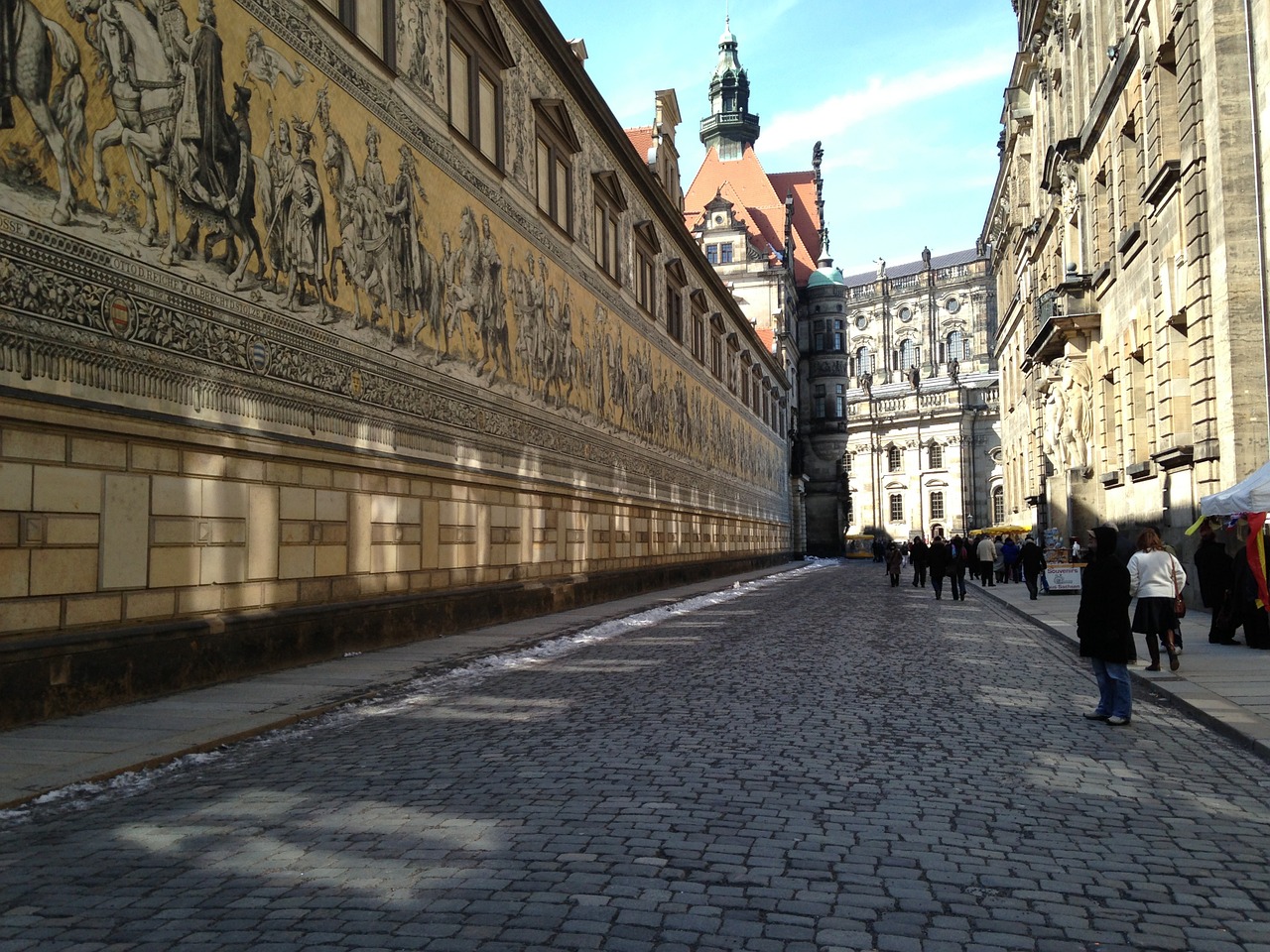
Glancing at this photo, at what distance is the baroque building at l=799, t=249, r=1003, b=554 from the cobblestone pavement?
71.1 m

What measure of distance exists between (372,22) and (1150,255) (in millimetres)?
16003

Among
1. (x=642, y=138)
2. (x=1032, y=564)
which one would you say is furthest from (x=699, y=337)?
(x=1032, y=564)

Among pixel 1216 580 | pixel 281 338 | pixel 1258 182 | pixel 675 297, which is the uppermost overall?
pixel 675 297

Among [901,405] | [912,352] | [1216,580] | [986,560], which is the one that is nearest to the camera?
[1216,580]

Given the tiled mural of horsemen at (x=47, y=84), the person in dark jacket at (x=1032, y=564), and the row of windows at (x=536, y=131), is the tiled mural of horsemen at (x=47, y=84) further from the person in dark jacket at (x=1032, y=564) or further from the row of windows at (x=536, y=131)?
the person in dark jacket at (x=1032, y=564)

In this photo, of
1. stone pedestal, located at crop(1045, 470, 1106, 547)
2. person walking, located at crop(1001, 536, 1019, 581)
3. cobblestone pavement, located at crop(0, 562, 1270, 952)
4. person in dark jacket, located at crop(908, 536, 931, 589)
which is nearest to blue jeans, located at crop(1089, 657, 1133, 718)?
cobblestone pavement, located at crop(0, 562, 1270, 952)

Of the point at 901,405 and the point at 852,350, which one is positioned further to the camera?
the point at 852,350

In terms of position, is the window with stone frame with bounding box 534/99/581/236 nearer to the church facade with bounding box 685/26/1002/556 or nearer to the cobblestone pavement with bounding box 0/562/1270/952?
the cobblestone pavement with bounding box 0/562/1270/952

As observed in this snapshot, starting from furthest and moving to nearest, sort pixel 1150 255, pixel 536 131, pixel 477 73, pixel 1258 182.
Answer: pixel 536 131
pixel 1150 255
pixel 477 73
pixel 1258 182

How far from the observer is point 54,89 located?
30.6ft

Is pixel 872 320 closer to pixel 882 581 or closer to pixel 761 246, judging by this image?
pixel 761 246

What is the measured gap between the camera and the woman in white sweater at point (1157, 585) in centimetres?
1109

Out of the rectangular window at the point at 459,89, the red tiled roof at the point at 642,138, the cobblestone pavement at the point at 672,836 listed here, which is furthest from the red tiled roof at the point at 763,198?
the cobblestone pavement at the point at 672,836

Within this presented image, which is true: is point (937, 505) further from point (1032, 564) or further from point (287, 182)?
point (287, 182)
